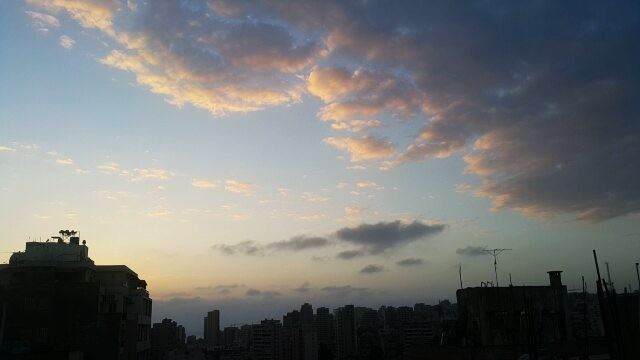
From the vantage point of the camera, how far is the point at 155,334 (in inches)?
3826

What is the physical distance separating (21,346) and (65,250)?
10.7 m

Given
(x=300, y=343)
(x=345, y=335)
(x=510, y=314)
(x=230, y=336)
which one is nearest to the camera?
(x=510, y=314)

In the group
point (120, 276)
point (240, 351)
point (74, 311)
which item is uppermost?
point (120, 276)

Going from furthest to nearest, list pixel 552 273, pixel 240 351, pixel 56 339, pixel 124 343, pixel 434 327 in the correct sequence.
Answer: pixel 240 351, pixel 434 327, pixel 124 343, pixel 56 339, pixel 552 273

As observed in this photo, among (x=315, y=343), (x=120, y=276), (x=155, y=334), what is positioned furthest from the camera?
(x=315, y=343)

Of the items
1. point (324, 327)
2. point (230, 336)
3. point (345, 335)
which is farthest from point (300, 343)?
point (230, 336)

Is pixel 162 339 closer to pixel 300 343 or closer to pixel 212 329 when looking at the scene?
pixel 300 343

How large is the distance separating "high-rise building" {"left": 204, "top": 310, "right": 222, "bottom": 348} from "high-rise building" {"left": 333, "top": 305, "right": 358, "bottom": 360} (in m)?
74.6

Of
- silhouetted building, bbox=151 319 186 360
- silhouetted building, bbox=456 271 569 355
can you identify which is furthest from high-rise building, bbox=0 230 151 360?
silhouetted building, bbox=151 319 186 360

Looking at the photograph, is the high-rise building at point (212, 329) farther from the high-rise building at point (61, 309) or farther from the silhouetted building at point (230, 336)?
the high-rise building at point (61, 309)

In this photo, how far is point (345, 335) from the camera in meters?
117

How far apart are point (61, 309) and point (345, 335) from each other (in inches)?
3521

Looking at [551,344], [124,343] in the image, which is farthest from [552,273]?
[124,343]

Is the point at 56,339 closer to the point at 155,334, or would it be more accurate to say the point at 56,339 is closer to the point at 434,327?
the point at 155,334
